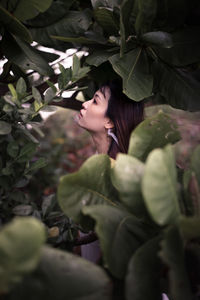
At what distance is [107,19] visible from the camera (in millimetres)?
683

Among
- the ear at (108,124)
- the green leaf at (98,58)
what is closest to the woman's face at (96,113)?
the ear at (108,124)

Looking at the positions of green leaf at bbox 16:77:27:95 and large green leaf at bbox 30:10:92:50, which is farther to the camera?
large green leaf at bbox 30:10:92:50

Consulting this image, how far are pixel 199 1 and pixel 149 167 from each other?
0.48 meters

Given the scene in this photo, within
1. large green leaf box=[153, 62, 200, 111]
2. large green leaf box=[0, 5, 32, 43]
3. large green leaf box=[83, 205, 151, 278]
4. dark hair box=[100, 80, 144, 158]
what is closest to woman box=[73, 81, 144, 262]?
dark hair box=[100, 80, 144, 158]

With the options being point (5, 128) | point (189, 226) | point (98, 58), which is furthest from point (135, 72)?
point (189, 226)

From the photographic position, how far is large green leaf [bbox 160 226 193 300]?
382 mm

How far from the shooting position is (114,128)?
0.85 meters

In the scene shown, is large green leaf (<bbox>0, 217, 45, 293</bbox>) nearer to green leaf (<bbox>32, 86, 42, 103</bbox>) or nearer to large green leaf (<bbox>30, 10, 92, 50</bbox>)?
green leaf (<bbox>32, 86, 42, 103</bbox>)

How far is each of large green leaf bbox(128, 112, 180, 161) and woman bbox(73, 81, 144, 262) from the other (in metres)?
0.30

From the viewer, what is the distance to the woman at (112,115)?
32.5 inches

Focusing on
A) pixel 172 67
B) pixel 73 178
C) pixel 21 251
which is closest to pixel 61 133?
pixel 172 67

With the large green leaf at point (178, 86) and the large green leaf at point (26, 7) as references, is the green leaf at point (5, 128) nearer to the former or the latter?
the large green leaf at point (26, 7)

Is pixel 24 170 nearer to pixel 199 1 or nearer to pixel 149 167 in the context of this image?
pixel 149 167

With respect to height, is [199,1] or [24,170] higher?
[199,1]
